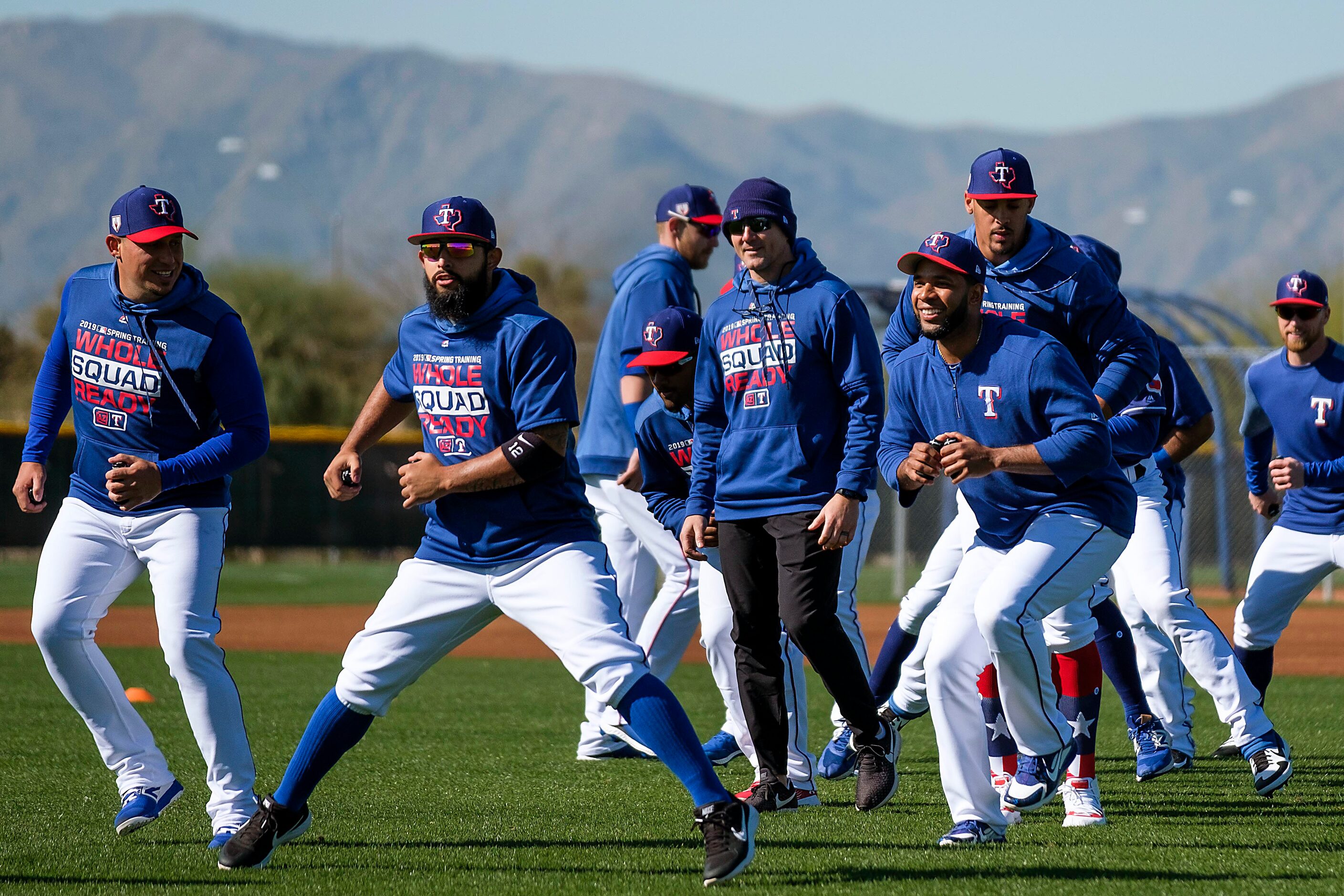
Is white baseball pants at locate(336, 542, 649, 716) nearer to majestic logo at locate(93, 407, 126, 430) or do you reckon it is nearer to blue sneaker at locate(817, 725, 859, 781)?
majestic logo at locate(93, 407, 126, 430)

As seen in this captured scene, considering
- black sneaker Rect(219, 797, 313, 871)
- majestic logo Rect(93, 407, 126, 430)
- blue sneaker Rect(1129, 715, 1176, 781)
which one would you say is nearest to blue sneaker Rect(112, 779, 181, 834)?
black sneaker Rect(219, 797, 313, 871)

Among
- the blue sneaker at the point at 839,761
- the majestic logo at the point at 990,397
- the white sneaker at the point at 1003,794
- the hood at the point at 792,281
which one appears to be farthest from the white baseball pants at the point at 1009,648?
the blue sneaker at the point at 839,761

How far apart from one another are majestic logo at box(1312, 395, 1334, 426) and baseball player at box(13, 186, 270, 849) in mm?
4834

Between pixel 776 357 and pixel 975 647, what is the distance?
1255 millimetres

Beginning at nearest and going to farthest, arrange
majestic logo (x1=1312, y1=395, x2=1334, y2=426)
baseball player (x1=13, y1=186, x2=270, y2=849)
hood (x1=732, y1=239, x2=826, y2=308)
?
baseball player (x1=13, y1=186, x2=270, y2=849)
hood (x1=732, y1=239, x2=826, y2=308)
majestic logo (x1=1312, y1=395, x2=1334, y2=426)

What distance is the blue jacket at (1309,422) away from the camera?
24.2 ft

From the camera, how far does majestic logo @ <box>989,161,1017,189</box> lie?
5.84 m

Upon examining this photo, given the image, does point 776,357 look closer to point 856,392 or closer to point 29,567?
point 856,392

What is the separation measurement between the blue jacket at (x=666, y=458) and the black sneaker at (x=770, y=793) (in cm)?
107

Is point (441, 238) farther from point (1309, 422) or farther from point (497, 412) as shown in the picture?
point (1309, 422)

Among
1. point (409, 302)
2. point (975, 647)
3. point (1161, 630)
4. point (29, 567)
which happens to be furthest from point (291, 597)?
point (409, 302)

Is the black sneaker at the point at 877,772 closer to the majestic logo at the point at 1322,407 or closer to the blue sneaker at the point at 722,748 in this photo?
the blue sneaker at the point at 722,748

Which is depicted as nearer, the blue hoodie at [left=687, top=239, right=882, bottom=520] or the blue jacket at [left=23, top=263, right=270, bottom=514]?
the blue jacket at [left=23, top=263, right=270, bottom=514]

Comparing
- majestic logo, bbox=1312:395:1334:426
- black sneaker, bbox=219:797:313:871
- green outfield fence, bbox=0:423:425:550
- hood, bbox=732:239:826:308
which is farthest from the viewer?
green outfield fence, bbox=0:423:425:550
